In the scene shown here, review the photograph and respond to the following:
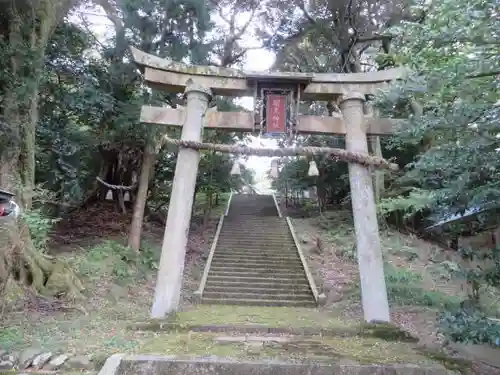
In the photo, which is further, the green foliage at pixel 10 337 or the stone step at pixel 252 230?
the stone step at pixel 252 230

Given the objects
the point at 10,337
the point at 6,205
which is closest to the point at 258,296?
the point at 10,337

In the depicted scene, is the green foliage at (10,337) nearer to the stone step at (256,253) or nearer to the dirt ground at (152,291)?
the dirt ground at (152,291)

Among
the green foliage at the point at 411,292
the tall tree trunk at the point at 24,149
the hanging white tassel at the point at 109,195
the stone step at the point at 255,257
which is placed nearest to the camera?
the tall tree trunk at the point at 24,149

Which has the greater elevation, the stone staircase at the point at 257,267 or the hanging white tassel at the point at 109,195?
the hanging white tassel at the point at 109,195

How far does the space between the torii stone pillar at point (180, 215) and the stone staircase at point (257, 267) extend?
9.61 feet

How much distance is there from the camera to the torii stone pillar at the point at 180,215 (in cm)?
690

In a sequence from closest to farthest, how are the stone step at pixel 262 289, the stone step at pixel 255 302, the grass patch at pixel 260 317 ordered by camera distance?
1. the grass patch at pixel 260 317
2. the stone step at pixel 255 302
3. the stone step at pixel 262 289

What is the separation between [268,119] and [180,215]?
260cm

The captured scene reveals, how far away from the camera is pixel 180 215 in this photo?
287 inches

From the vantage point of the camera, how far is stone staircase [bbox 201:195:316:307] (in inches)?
391

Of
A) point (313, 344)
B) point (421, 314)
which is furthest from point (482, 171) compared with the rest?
point (421, 314)

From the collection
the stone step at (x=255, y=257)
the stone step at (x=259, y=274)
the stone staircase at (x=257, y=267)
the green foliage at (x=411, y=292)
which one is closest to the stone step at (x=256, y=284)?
the stone staircase at (x=257, y=267)

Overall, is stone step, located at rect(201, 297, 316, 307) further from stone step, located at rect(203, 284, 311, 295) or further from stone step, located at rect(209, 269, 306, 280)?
stone step, located at rect(209, 269, 306, 280)

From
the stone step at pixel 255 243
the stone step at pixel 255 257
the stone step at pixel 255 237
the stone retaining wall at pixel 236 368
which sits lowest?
the stone retaining wall at pixel 236 368
